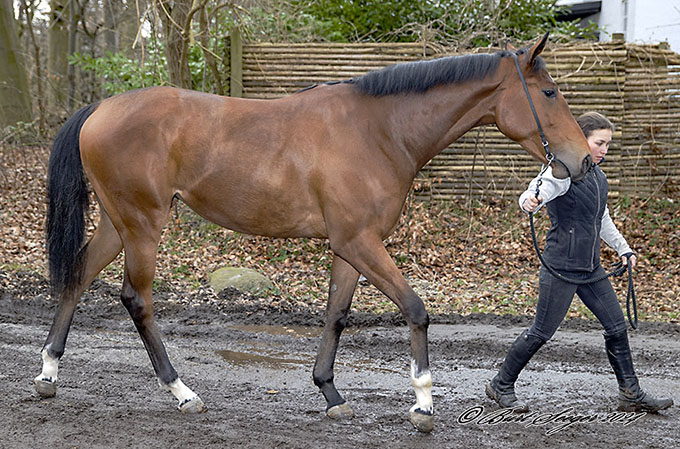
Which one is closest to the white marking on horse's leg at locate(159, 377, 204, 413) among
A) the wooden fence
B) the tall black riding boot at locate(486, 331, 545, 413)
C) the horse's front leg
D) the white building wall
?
the horse's front leg

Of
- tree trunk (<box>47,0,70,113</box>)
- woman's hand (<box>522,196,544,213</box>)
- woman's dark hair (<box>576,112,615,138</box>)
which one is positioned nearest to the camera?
woman's hand (<box>522,196,544,213</box>)

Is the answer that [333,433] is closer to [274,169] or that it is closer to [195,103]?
[274,169]

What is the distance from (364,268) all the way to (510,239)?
668 cm

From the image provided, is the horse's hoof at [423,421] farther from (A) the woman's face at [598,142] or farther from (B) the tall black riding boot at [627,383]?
(A) the woman's face at [598,142]

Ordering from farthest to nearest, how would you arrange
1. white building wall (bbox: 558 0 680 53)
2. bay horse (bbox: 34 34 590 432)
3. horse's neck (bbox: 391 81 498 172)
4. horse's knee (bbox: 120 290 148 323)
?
white building wall (bbox: 558 0 680 53) < horse's knee (bbox: 120 290 148 323) < horse's neck (bbox: 391 81 498 172) < bay horse (bbox: 34 34 590 432)

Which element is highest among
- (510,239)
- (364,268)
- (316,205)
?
(316,205)

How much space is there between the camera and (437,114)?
4.34 metres

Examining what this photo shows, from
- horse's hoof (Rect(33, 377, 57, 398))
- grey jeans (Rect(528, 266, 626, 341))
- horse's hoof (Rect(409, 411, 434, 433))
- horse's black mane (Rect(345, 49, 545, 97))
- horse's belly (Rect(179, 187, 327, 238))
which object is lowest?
horse's hoof (Rect(33, 377, 57, 398))

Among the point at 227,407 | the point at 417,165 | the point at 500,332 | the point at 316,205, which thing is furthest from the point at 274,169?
the point at 500,332

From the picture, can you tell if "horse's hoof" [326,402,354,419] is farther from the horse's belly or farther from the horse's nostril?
the horse's nostril

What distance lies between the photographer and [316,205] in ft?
14.2

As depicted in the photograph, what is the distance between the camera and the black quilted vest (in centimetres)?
430

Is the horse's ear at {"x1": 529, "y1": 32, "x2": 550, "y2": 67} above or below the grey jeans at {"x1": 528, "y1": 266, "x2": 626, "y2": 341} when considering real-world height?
above

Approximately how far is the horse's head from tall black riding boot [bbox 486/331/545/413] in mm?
1136
